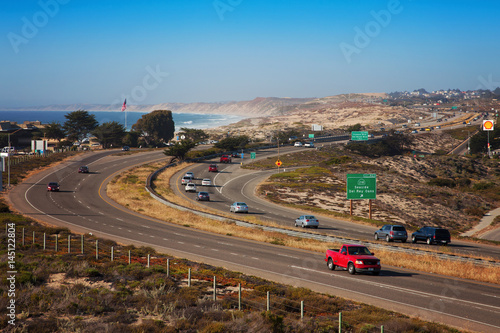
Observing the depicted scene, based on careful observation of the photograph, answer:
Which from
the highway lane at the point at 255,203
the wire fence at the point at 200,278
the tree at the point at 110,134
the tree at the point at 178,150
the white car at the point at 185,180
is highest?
the tree at the point at 110,134

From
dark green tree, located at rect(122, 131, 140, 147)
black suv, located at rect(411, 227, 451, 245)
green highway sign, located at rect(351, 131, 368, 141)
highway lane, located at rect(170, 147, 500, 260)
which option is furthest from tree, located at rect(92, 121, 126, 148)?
black suv, located at rect(411, 227, 451, 245)

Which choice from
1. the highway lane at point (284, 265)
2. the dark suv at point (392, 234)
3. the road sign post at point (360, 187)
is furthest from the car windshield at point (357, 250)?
the road sign post at point (360, 187)

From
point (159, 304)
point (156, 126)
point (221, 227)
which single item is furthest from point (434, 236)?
point (156, 126)

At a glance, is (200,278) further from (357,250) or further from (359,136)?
(359,136)

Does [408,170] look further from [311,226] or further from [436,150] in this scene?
[311,226]

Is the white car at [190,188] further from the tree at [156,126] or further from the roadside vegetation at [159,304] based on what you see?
the tree at [156,126]

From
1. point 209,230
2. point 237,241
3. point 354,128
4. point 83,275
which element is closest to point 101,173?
point 209,230
